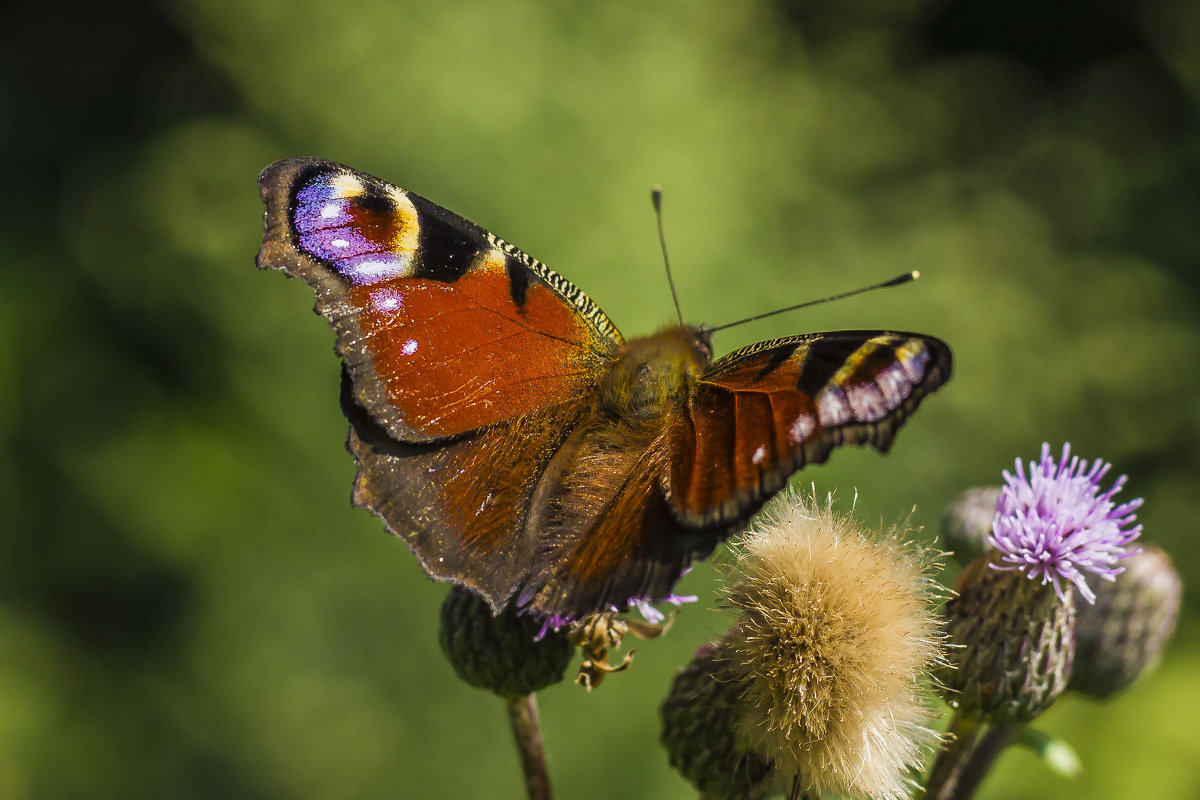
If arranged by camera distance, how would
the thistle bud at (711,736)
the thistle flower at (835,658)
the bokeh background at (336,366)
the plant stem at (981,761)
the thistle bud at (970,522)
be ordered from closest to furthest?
the thistle flower at (835,658) → the thistle bud at (711,736) → the plant stem at (981,761) → the thistle bud at (970,522) → the bokeh background at (336,366)

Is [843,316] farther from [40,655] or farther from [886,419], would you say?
[40,655]

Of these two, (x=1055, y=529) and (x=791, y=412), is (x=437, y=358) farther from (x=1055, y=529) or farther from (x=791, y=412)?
(x=1055, y=529)

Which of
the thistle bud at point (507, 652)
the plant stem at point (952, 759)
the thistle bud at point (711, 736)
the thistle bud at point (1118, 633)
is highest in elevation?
the thistle bud at point (1118, 633)

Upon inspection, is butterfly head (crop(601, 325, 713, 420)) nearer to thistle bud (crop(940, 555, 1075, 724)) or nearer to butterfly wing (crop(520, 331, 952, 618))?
butterfly wing (crop(520, 331, 952, 618))

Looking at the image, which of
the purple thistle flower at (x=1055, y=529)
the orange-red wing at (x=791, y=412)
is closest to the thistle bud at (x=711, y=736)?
the orange-red wing at (x=791, y=412)

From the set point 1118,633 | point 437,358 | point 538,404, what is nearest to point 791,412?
point 538,404

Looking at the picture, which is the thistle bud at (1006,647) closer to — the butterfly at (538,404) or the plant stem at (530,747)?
the butterfly at (538,404)
